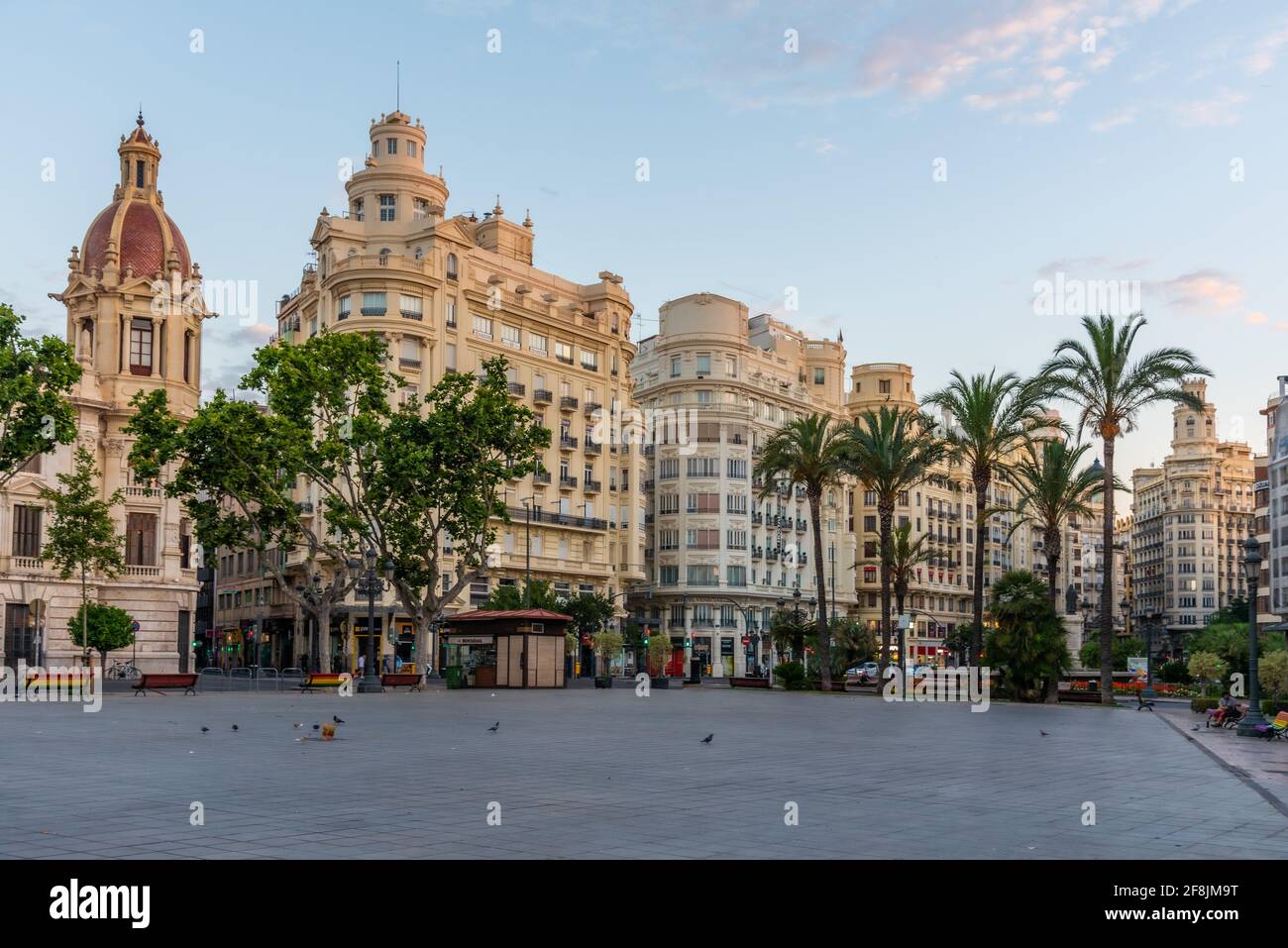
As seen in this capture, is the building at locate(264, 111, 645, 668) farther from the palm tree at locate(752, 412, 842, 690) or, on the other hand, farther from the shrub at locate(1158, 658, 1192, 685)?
the shrub at locate(1158, 658, 1192, 685)

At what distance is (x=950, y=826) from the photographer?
11062 millimetres

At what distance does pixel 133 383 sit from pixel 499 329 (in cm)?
2307

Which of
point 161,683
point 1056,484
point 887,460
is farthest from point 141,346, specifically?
point 1056,484

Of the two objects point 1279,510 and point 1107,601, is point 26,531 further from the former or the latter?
point 1279,510

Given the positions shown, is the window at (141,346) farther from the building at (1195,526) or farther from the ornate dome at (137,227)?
the building at (1195,526)

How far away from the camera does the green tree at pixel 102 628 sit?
50219 millimetres

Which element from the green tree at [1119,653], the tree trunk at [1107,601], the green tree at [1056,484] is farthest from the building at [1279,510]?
the tree trunk at [1107,601]

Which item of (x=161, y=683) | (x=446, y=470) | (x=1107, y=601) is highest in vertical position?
(x=446, y=470)

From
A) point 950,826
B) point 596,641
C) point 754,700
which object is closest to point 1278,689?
point 754,700

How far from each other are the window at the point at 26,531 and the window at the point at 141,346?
870 centimetres

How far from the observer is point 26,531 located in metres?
54.6
